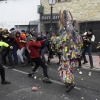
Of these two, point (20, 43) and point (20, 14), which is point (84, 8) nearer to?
point (20, 14)

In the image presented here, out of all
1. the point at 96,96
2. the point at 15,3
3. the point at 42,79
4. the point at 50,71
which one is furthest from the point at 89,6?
the point at 96,96

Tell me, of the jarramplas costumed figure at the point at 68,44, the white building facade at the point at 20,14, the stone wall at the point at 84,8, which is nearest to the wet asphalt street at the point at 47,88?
the jarramplas costumed figure at the point at 68,44

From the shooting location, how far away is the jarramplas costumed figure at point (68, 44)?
5934mm

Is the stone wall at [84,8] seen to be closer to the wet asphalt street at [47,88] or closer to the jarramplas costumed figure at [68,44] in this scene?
the wet asphalt street at [47,88]

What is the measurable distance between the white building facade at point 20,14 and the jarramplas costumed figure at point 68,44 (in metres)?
12.9

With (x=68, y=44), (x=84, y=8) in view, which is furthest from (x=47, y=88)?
(x=84, y=8)

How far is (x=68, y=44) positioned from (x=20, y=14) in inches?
574

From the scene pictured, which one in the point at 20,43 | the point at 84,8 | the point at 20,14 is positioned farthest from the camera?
the point at 20,14

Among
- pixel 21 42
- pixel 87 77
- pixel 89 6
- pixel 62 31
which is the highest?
pixel 89 6

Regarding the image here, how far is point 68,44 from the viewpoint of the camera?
5945 mm

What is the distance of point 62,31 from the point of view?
599cm

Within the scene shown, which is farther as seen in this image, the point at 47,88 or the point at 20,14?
the point at 20,14

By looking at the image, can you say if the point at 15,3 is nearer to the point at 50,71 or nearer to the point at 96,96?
the point at 50,71

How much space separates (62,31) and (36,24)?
13.1 metres
